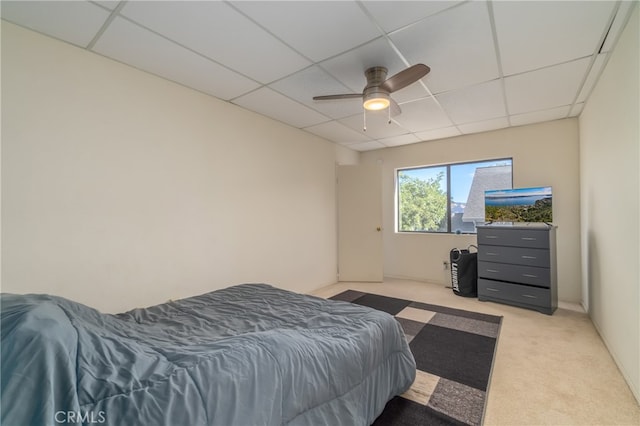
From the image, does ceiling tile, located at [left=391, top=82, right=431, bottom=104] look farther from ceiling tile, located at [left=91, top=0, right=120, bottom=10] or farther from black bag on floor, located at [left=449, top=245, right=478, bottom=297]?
black bag on floor, located at [left=449, top=245, right=478, bottom=297]

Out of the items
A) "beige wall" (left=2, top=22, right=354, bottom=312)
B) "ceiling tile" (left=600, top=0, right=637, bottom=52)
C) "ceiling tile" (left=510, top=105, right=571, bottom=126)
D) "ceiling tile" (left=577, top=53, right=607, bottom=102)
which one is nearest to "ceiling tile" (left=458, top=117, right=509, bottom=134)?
"ceiling tile" (left=510, top=105, right=571, bottom=126)

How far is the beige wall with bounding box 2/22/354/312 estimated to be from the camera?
6.07ft

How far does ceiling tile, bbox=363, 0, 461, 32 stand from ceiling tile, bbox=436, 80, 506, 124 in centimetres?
131

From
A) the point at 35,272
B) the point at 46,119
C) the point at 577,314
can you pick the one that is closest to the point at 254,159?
the point at 46,119

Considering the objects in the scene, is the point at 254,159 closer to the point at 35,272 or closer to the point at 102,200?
the point at 102,200

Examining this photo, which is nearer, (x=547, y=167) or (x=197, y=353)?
(x=197, y=353)

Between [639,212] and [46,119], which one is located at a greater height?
[46,119]

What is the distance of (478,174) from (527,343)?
2.72 metres

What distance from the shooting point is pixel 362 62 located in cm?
229

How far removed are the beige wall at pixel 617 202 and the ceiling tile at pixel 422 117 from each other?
1428 mm

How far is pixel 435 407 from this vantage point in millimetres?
1733

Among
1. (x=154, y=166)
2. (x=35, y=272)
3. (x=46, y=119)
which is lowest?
(x=35, y=272)

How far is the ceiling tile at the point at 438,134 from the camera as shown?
13.7 feet

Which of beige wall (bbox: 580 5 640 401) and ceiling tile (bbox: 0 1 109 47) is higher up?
ceiling tile (bbox: 0 1 109 47)
